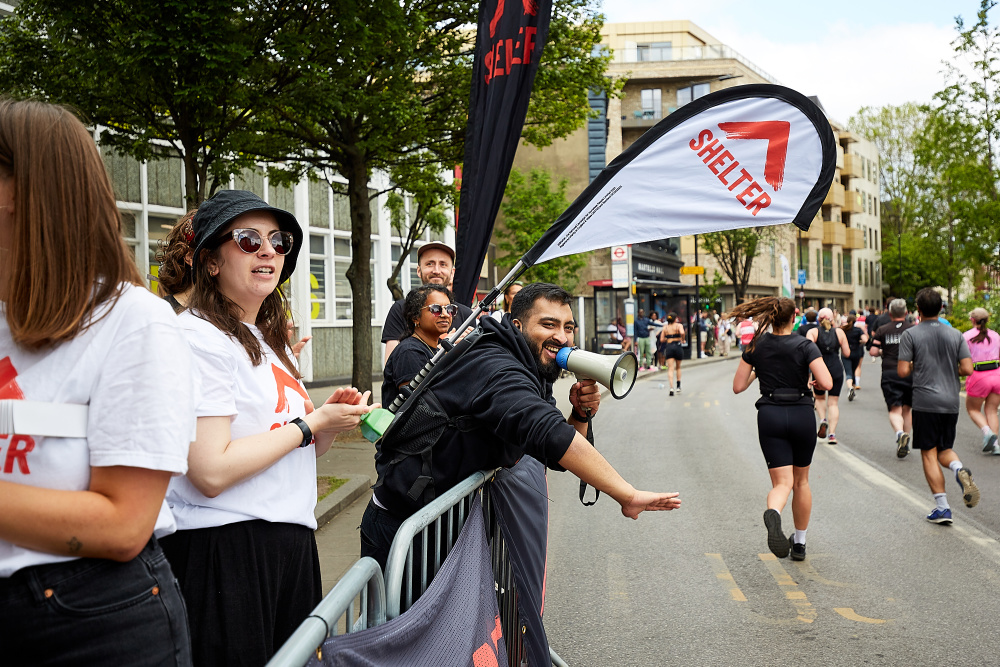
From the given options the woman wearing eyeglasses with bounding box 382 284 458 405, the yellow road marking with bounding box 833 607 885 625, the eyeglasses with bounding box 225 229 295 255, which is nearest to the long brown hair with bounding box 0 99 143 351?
the eyeglasses with bounding box 225 229 295 255

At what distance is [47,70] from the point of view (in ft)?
29.0

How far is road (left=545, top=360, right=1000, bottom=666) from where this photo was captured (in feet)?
15.5

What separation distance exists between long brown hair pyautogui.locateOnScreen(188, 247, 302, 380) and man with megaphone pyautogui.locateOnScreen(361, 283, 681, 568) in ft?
1.77

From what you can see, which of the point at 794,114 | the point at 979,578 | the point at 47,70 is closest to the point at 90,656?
the point at 794,114

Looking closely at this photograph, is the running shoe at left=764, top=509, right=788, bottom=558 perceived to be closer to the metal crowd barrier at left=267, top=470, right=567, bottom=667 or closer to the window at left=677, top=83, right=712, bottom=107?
the metal crowd barrier at left=267, top=470, right=567, bottom=667

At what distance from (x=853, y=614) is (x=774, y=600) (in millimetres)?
480

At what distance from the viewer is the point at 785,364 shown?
6.65 metres

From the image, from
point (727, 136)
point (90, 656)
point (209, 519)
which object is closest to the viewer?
point (90, 656)

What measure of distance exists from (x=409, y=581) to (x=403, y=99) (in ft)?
32.9

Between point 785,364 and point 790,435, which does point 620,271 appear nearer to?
point 785,364

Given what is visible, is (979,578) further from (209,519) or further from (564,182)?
(564,182)

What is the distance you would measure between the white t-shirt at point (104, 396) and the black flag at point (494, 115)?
3199mm

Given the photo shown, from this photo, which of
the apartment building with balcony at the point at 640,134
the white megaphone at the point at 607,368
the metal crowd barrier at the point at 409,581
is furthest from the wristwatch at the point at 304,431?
the apartment building with balcony at the point at 640,134

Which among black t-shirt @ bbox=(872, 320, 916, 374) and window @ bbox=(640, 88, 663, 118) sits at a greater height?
window @ bbox=(640, 88, 663, 118)
